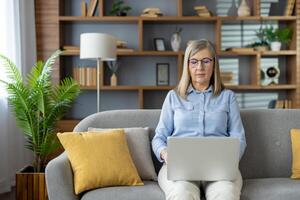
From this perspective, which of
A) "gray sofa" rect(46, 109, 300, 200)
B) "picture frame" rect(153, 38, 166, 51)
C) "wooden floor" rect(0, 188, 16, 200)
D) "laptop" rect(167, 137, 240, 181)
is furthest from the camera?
"picture frame" rect(153, 38, 166, 51)

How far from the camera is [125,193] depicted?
7.48 ft

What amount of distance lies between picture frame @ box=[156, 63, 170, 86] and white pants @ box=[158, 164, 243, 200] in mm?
2843

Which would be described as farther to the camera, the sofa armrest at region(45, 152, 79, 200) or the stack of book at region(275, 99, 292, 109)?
the stack of book at region(275, 99, 292, 109)

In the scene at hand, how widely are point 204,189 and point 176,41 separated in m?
2.84

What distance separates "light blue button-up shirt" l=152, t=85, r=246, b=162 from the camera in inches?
96.0

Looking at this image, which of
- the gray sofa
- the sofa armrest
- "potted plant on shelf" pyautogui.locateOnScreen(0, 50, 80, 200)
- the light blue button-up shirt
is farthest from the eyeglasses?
"potted plant on shelf" pyautogui.locateOnScreen(0, 50, 80, 200)

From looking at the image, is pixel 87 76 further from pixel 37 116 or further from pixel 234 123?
pixel 234 123

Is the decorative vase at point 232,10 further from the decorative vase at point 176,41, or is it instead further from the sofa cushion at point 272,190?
the sofa cushion at point 272,190

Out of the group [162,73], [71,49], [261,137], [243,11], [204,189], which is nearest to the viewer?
[204,189]

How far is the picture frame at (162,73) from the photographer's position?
500 cm

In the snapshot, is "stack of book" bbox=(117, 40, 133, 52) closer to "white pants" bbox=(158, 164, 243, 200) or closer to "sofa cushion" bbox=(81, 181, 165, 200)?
"sofa cushion" bbox=(81, 181, 165, 200)

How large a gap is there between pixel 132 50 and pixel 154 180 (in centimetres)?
243

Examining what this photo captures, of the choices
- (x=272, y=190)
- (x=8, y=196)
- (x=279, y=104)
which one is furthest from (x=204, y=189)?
(x=279, y=104)

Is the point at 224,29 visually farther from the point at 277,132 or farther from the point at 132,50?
the point at 277,132
